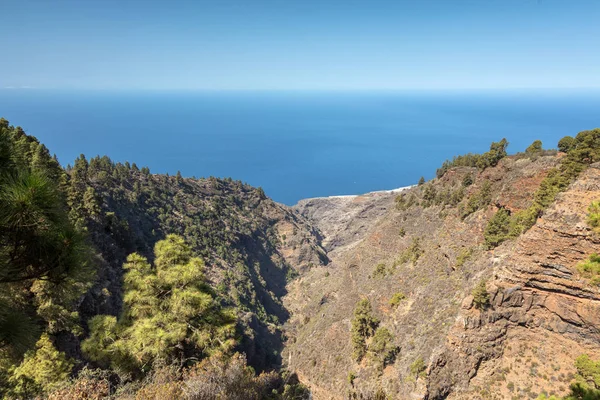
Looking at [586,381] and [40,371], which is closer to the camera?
[40,371]

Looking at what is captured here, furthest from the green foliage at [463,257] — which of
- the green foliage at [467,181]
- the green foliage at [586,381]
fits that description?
the green foliage at [467,181]

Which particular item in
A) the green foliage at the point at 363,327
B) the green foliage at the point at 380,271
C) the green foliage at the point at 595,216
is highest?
the green foliage at the point at 595,216

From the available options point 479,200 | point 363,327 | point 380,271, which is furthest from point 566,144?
point 363,327

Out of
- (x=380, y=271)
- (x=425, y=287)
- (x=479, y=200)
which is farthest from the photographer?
(x=380, y=271)

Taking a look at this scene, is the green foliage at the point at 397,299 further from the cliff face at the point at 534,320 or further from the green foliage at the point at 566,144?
the green foliage at the point at 566,144

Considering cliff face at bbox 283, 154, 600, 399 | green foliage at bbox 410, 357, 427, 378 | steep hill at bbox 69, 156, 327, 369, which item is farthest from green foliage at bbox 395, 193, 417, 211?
steep hill at bbox 69, 156, 327, 369

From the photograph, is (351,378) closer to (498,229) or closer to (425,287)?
(425,287)

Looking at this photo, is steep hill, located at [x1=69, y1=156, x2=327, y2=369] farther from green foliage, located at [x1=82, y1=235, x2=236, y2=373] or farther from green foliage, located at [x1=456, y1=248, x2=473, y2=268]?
green foliage, located at [x1=456, y1=248, x2=473, y2=268]
